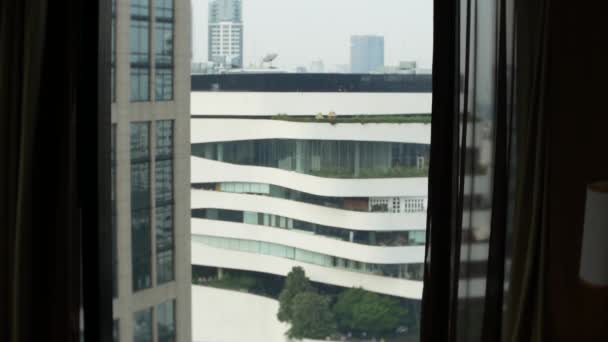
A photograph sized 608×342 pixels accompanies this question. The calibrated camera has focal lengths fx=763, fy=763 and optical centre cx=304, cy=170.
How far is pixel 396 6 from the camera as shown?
3.01 m

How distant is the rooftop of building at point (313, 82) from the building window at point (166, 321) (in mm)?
928

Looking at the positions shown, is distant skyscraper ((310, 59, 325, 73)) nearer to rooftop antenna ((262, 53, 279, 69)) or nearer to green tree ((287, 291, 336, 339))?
rooftop antenna ((262, 53, 279, 69))

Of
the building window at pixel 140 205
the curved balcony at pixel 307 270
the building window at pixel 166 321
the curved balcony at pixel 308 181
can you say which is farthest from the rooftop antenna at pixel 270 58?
the building window at pixel 166 321

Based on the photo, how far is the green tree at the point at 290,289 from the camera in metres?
3.15

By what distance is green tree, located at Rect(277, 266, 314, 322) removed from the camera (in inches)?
124

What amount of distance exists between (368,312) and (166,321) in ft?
2.81

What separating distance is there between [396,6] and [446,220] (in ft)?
2.85

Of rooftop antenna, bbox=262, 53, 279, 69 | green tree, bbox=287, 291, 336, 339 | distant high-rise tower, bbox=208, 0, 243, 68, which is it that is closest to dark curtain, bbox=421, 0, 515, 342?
green tree, bbox=287, 291, 336, 339
